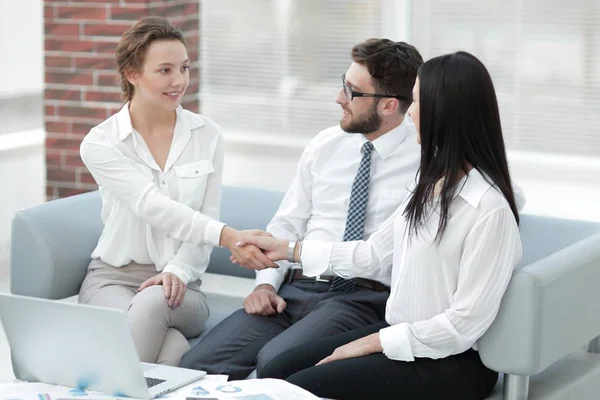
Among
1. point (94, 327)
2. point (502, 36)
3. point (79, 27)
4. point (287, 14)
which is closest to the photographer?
point (94, 327)

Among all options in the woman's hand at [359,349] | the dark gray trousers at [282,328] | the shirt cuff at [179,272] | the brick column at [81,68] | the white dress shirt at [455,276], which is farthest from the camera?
the brick column at [81,68]

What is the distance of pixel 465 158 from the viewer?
105 inches

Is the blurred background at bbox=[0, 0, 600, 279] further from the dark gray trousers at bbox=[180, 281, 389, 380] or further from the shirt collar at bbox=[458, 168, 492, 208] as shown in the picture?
the shirt collar at bbox=[458, 168, 492, 208]

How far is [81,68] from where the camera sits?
513 cm

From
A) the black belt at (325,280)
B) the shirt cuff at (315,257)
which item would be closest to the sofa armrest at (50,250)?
the black belt at (325,280)

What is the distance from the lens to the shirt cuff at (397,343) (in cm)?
264

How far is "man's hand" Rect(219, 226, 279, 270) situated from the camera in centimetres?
319

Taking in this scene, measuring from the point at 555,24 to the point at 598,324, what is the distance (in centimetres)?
273

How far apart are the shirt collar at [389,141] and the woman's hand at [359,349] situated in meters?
0.72

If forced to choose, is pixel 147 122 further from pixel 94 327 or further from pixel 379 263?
pixel 94 327

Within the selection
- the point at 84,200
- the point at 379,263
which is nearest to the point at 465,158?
the point at 379,263

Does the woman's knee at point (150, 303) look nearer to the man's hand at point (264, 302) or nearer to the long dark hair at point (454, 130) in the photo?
the man's hand at point (264, 302)

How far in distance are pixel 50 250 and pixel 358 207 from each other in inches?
38.2

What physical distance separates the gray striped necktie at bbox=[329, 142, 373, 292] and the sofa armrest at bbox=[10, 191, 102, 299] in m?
0.83
